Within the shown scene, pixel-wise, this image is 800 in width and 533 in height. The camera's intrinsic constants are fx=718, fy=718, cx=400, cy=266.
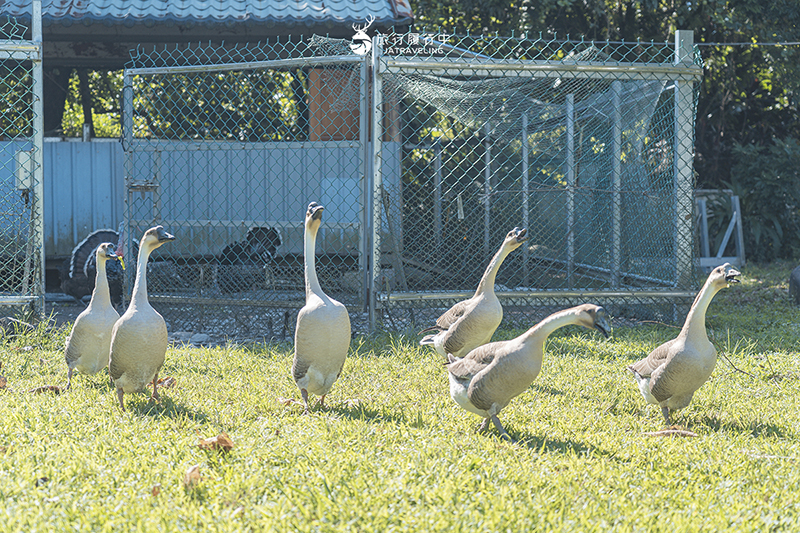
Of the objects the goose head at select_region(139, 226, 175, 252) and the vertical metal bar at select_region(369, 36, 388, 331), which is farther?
the vertical metal bar at select_region(369, 36, 388, 331)

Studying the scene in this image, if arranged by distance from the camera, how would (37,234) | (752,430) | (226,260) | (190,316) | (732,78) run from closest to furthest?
(752,430), (37,234), (190,316), (226,260), (732,78)

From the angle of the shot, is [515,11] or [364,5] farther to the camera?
[515,11]

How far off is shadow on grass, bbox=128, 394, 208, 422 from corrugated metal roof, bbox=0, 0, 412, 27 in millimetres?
5570

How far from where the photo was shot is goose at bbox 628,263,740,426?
155 inches

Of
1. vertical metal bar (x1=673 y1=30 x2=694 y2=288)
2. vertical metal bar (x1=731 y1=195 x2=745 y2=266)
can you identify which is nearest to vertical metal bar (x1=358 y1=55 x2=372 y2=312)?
vertical metal bar (x1=673 y1=30 x2=694 y2=288)

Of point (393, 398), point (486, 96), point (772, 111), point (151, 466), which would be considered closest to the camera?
point (151, 466)

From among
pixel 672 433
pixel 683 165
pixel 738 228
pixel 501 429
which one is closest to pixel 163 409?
Answer: pixel 501 429

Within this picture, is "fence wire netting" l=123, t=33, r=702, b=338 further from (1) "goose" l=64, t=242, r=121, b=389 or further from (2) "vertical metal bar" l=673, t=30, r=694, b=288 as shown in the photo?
(1) "goose" l=64, t=242, r=121, b=389

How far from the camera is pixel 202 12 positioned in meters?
8.68

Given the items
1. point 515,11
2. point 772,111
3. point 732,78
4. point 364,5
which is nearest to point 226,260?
point 364,5

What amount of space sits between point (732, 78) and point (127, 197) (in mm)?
12035

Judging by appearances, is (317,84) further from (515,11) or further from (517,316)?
(515,11)

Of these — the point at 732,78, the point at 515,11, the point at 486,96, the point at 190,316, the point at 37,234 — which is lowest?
the point at 190,316

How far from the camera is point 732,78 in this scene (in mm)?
14000
